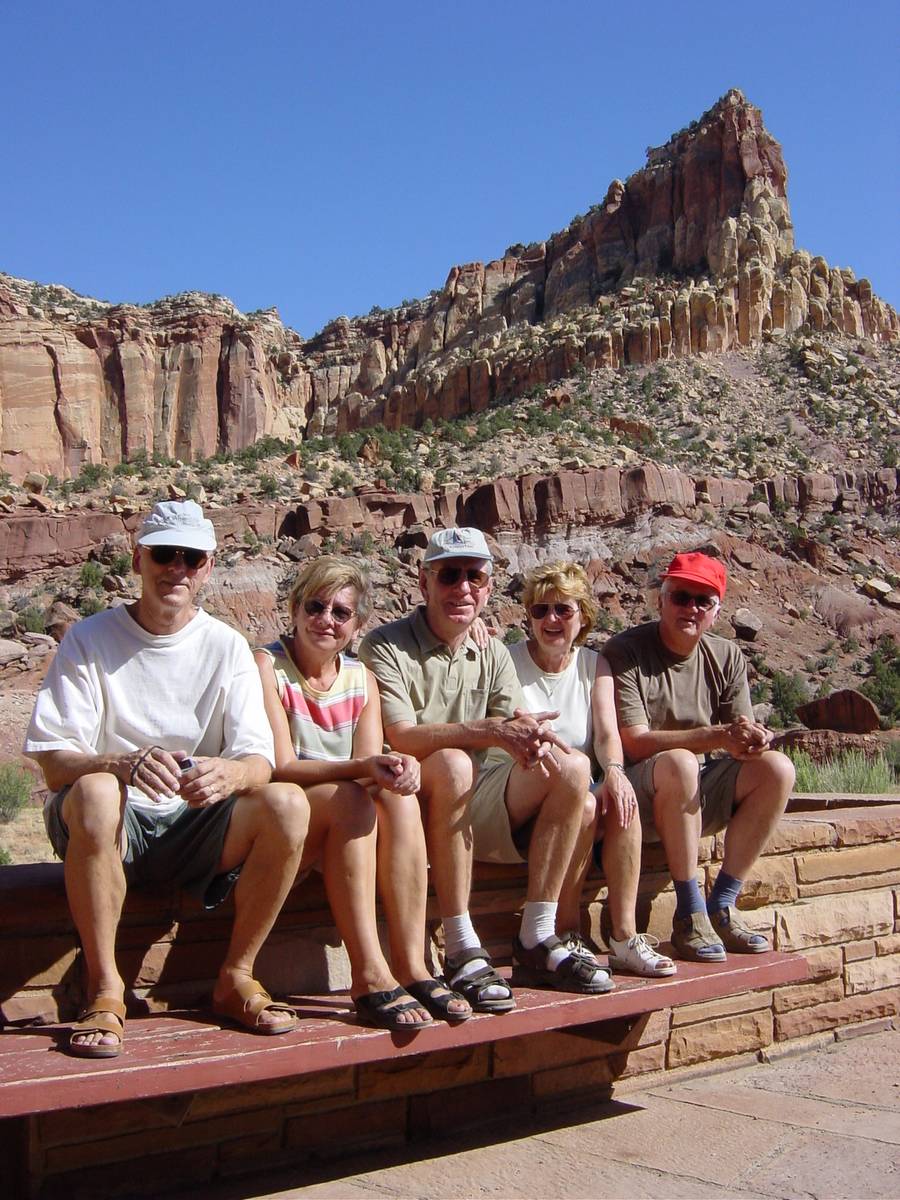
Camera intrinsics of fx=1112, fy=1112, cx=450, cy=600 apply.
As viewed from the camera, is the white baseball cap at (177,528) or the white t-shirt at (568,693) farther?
the white t-shirt at (568,693)

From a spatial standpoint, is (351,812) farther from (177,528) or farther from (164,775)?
(177,528)

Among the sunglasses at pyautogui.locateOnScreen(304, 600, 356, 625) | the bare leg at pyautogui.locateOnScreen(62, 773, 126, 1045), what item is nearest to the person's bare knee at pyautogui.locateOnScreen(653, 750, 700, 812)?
→ the sunglasses at pyautogui.locateOnScreen(304, 600, 356, 625)

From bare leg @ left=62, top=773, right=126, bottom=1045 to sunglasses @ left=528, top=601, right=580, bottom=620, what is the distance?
2.06 m

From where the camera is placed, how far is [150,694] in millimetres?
3760

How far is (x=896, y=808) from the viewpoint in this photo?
617cm

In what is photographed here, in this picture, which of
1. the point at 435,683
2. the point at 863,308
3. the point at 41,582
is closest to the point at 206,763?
the point at 435,683

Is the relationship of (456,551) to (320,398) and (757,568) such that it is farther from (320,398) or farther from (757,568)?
(320,398)

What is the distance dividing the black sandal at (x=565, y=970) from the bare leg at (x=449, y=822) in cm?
37

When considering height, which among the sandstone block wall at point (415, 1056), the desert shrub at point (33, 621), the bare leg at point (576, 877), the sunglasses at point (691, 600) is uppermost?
the desert shrub at point (33, 621)

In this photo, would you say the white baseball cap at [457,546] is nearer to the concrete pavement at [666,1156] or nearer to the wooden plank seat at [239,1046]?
the wooden plank seat at [239,1046]

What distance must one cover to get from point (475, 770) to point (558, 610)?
0.85 meters

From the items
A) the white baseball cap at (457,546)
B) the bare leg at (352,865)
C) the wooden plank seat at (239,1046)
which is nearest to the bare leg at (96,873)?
the wooden plank seat at (239,1046)

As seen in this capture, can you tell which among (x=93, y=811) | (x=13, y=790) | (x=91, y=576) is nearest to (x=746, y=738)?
(x=93, y=811)

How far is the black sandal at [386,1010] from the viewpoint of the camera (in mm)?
3469
